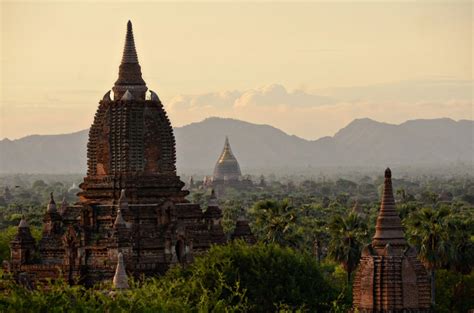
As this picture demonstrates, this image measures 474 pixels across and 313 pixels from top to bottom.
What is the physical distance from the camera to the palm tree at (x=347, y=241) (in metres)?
75.5

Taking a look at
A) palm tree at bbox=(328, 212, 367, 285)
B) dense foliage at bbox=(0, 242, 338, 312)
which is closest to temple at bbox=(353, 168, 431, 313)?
dense foliage at bbox=(0, 242, 338, 312)

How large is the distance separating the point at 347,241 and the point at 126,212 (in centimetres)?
1967

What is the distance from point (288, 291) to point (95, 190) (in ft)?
36.4

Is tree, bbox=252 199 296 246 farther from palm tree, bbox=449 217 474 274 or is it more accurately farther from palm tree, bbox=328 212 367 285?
palm tree, bbox=449 217 474 274

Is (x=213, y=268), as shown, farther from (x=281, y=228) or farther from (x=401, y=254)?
(x=281, y=228)

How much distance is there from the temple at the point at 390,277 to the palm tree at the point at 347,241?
3040cm

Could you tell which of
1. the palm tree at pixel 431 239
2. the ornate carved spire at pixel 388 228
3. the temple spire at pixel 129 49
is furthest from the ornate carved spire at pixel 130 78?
the ornate carved spire at pixel 388 228

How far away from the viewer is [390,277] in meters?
43.5

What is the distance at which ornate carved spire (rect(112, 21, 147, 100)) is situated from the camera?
6212cm

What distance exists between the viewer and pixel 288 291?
53.8 metres

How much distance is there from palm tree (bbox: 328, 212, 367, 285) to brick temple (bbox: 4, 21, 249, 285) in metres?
13.7

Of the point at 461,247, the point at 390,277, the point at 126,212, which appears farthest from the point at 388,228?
the point at 461,247

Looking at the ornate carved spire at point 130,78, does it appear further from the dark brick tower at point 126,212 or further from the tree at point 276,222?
the tree at point 276,222

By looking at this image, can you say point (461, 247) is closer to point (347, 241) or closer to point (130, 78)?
point (347, 241)
